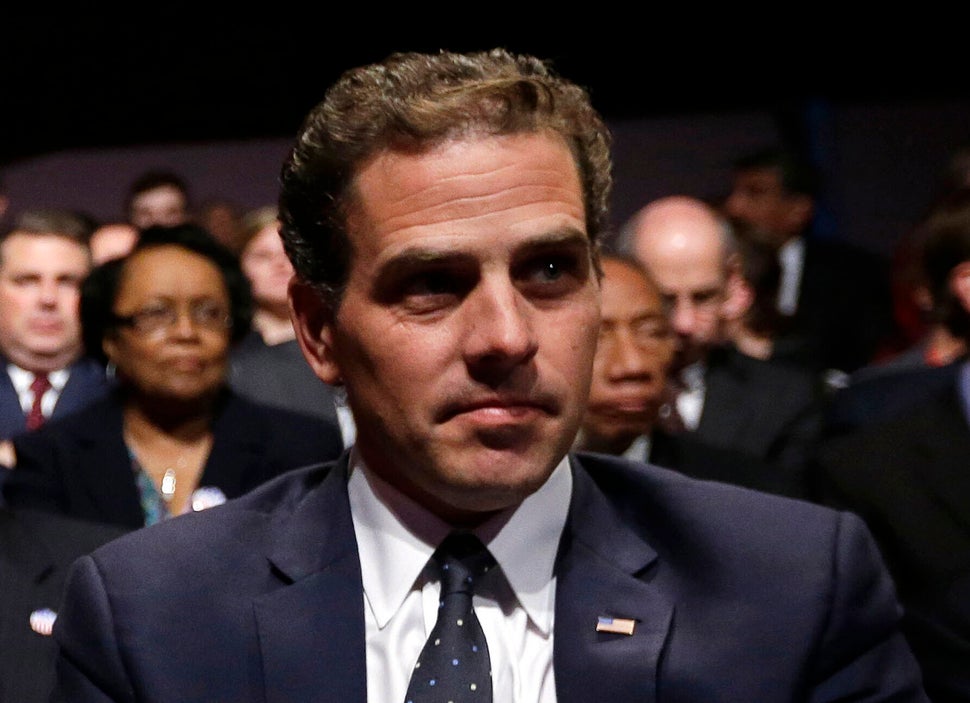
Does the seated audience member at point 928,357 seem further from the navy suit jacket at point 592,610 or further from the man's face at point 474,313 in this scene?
the man's face at point 474,313

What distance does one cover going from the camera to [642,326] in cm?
370

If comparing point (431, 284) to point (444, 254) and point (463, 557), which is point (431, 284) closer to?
point (444, 254)

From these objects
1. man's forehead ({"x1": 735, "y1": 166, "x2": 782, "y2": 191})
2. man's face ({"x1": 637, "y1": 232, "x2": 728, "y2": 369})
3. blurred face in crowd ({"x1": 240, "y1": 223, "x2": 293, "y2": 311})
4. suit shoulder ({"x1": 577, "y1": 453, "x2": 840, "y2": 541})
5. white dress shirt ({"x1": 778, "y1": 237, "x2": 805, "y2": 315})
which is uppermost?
man's forehead ({"x1": 735, "y1": 166, "x2": 782, "y2": 191})

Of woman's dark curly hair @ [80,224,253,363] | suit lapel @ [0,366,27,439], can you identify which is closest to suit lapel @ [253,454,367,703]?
woman's dark curly hair @ [80,224,253,363]

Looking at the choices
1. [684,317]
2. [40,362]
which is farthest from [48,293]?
[684,317]

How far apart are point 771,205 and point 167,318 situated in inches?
134

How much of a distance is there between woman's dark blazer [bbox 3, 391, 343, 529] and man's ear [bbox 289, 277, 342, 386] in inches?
68.3

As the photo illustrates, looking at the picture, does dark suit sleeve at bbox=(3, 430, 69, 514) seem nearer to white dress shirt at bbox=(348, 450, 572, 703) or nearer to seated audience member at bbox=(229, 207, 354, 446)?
seated audience member at bbox=(229, 207, 354, 446)

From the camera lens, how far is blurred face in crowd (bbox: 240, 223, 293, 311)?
17.7 ft

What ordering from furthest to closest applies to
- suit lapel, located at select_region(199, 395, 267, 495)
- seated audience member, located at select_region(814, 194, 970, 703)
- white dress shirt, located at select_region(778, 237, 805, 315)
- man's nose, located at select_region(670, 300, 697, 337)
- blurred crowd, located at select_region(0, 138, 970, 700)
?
white dress shirt, located at select_region(778, 237, 805, 315), man's nose, located at select_region(670, 300, 697, 337), suit lapel, located at select_region(199, 395, 267, 495), blurred crowd, located at select_region(0, 138, 970, 700), seated audience member, located at select_region(814, 194, 970, 703)

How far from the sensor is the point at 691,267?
184 inches

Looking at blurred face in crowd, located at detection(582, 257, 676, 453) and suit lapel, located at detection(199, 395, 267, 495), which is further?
suit lapel, located at detection(199, 395, 267, 495)

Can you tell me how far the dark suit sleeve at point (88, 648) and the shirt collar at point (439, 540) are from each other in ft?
0.94

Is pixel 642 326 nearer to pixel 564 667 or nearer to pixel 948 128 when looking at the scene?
pixel 564 667
